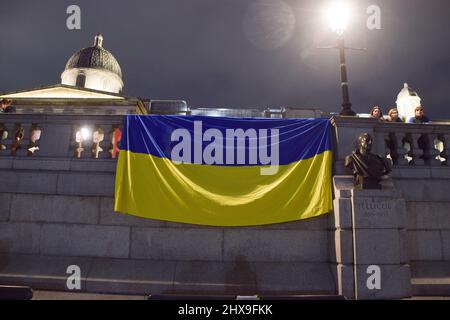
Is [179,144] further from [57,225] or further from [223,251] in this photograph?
[57,225]

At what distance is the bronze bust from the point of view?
283 inches

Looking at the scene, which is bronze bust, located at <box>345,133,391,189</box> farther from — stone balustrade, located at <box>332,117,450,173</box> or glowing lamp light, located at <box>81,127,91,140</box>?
glowing lamp light, located at <box>81,127,91,140</box>

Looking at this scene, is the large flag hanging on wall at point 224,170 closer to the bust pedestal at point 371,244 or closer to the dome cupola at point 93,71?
the bust pedestal at point 371,244

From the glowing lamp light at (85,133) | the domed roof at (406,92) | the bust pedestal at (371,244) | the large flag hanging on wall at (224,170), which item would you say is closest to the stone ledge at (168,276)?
the bust pedestal at (371,244)

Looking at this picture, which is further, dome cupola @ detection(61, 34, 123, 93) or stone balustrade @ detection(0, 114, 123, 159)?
dome cupola @ detection(61, 34, 123, 93)

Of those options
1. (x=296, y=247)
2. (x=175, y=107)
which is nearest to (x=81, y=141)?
(x=296, y=247)

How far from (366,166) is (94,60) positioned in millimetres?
58302

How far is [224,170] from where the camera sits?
306 inches

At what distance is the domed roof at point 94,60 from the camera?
5556cm

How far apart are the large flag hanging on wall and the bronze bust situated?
0.61 m

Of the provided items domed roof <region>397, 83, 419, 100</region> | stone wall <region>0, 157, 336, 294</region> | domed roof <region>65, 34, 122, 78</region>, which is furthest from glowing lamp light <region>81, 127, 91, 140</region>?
domed roof <region>397, 83, 419, 100</region>

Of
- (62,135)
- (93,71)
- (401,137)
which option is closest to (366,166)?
(401,137)

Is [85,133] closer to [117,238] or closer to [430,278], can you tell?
[117,238]

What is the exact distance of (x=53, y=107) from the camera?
37.5 m
